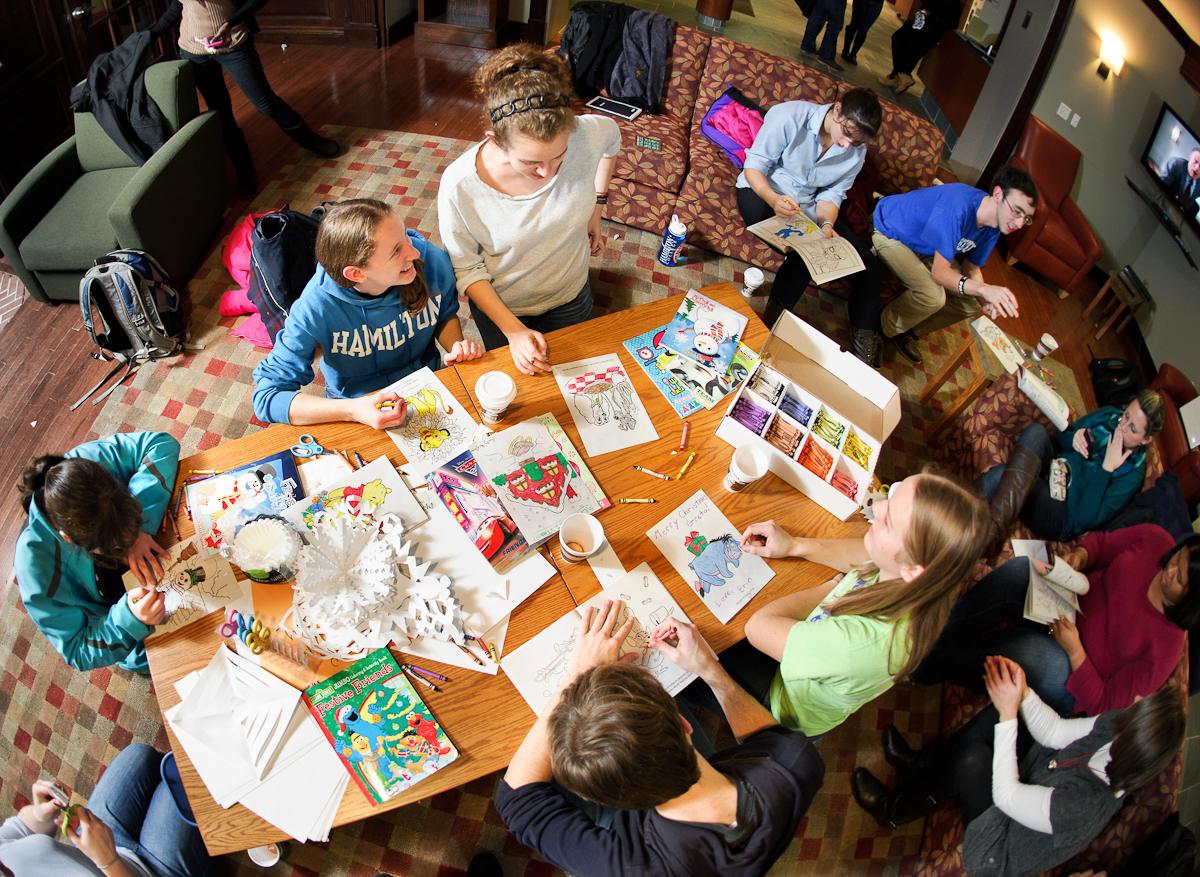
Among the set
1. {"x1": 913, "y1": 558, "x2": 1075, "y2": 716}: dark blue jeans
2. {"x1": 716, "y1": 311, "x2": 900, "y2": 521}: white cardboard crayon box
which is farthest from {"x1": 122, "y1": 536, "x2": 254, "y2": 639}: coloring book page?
{"x1": 913, "y1": 558, "x2": 1075, "y2": 716}: dark blue jeans

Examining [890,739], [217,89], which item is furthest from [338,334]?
[217,89]

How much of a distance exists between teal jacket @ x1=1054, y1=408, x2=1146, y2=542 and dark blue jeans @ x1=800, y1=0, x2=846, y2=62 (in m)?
4.82

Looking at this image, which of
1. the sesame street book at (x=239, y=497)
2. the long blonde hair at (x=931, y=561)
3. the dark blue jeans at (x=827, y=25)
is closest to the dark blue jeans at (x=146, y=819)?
the sesame street book at (x=239, y=497)

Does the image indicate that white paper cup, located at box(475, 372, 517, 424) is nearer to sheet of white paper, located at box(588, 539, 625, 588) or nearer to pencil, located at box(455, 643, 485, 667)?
sheet of white paper, located at box(588, 539, 625, 588)

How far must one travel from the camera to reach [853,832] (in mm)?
2084

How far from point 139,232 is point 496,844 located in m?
2.80

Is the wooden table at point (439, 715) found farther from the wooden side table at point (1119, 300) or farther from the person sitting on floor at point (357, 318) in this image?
the wooden side table at point (1119, 300)

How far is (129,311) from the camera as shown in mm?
2590

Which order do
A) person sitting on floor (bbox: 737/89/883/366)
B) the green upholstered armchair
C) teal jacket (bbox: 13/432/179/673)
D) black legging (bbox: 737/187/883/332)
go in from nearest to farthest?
teal jacket (bbox: 13/432/179/673), the green upholstered armchair, person sitting on floor (bbox: 737/89/883/366), black legging (bbox: 737/187/883/332)

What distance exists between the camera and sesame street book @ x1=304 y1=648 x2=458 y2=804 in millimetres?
1228

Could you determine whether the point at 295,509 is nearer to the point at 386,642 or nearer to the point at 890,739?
the point at 386,642

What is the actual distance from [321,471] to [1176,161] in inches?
187

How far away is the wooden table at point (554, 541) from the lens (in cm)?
124

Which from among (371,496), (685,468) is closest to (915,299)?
(685,468)
